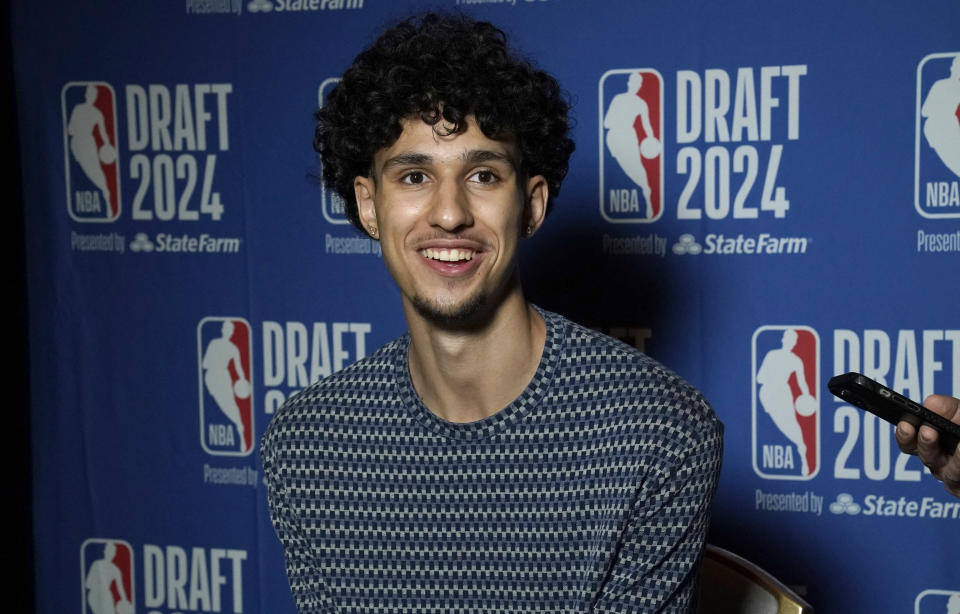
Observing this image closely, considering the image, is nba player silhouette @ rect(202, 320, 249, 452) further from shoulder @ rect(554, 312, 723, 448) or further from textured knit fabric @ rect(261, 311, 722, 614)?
shoulder @ rect(554, 312, 723, 448)

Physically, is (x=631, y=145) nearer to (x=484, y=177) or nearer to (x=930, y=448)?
(x=484, y=177)

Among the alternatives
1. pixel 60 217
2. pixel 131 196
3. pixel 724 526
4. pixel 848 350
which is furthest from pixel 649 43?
pixel 60 217

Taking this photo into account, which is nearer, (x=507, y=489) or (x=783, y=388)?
(x=507, y=489)

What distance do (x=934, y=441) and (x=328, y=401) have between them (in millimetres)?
795

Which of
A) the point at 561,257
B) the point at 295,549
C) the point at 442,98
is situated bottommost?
the point at 295,549

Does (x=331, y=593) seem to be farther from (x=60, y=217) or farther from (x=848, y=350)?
(x=60, y=217)

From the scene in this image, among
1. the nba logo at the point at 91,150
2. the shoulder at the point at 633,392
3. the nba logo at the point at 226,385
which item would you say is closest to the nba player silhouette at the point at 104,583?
the nba logo at the point at 226,385

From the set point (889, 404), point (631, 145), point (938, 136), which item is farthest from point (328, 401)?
point (938, 136)

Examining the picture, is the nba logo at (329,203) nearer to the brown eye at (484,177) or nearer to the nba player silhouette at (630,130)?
the nba player silhouette at (630,130)

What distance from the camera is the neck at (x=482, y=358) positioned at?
157cm

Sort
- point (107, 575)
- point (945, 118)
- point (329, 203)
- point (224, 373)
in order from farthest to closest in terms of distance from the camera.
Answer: point (107, 575), point (224, 373), point (329, 203), point (945, 118)

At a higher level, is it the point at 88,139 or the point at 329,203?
the point at 88,139

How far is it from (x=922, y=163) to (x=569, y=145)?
0.69 meters

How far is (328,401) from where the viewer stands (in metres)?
1.63
